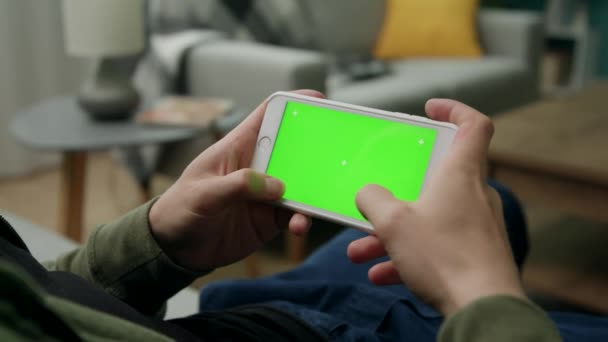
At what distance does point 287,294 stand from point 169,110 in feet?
3.17

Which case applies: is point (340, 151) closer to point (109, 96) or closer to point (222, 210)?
point (222, 210)

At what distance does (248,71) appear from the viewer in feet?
6.06

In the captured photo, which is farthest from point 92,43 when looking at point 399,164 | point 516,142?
point 399,164

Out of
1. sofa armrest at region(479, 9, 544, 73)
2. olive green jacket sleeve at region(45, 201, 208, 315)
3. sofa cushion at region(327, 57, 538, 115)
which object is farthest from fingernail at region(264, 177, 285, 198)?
sofa armrest at region(479, 9, 544, 73)

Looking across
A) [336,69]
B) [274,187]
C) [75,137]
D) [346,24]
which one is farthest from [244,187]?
[346,24]

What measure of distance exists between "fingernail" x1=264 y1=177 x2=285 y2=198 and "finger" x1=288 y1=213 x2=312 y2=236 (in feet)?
0.07

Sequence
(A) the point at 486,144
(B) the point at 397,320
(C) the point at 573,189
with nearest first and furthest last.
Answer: (A) the point at 486,144 → (B) the point at 397,320 → (C) the point at 573,189

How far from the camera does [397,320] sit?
2.07ft

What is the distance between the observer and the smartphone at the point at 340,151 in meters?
0.54

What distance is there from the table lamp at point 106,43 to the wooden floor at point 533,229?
1.16ft

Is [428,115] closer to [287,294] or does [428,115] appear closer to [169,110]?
[287,294]

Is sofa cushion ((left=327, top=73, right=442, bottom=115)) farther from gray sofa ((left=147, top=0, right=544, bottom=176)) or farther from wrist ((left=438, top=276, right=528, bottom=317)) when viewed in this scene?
wrist ((left=438, top=276, right=528, bottom=317))

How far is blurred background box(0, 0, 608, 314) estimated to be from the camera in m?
1.50

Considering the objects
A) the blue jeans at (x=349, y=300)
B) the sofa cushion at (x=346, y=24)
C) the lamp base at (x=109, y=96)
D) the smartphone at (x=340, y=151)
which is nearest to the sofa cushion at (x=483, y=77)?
the sofa cushion at (x=346, y=24)
